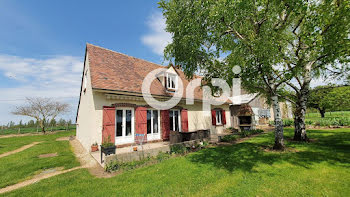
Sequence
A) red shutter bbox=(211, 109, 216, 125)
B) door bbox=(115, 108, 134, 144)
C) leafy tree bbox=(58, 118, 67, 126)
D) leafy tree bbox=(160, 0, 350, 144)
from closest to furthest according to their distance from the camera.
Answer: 1. leafy tree bbox=(160, 0, 350, 144)
2. door bbox=(115, 108, 134, 144)
3. red shutter bbox=(211, 109, 216, 125)
4. leafy tree bbox=(58, 118, 67, 126)

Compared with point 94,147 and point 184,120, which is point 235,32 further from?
point 94,147

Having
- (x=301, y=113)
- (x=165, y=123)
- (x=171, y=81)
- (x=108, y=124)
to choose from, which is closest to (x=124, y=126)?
(x=108, y=124)

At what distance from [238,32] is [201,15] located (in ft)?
7.43

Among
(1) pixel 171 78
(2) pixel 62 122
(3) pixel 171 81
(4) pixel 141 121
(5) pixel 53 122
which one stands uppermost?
(1) pixel 171 78

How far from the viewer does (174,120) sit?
11375 mm

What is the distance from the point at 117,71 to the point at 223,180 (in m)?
9.15

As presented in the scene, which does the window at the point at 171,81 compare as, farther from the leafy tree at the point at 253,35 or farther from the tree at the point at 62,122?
the tree at the point at 62,122

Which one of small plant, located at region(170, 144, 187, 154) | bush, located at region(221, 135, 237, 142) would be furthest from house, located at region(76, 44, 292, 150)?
bush, located at region(221, 135, 237, 142)

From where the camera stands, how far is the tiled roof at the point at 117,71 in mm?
8453

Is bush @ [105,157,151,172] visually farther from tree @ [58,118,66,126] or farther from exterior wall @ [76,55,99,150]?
tree @ [58,118,66,126]

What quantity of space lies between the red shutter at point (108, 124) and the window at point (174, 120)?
14.9ft

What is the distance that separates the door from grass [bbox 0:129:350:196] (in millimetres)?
3083

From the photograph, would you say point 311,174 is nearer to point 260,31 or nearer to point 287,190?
point 287,190

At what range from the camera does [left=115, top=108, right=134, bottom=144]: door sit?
8422mm
